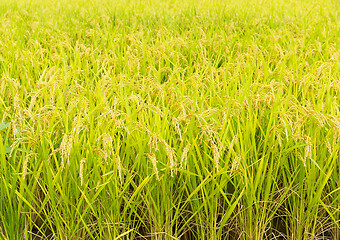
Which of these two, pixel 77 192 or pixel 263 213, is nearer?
pixel 77 192

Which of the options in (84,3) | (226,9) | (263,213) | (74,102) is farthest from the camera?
(84,3)

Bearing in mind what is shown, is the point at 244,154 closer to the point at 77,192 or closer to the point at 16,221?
the point at 77,192

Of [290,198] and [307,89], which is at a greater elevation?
[307,89]

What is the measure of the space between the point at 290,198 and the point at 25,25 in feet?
12.1

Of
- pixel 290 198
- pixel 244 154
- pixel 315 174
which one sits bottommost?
pixel 290 198

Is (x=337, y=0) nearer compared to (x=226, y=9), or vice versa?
(x=226, y=9)

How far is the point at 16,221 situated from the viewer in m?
1.57

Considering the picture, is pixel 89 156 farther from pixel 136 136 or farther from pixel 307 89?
pixel 307 89

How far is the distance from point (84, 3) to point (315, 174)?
5.85m

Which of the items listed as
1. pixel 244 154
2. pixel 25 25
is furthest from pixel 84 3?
pixel 244 154

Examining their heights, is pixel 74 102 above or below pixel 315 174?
above

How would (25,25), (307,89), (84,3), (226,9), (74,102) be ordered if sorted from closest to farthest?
(74,102)
(307,89)
(25,25)
(226,9)
(84,3)

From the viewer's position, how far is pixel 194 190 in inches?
61.1

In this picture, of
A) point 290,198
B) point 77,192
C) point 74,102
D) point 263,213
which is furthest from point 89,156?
point 290,198
